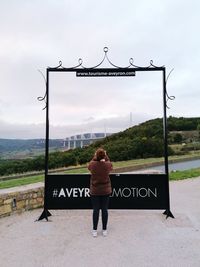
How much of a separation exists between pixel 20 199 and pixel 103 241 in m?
3.07

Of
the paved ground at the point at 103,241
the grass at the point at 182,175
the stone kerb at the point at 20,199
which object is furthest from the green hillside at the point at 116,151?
the paved ground at the point at 103,241

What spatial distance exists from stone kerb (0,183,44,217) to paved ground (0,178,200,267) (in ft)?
0.68

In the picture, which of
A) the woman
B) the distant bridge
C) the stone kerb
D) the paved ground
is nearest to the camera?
the paved ground

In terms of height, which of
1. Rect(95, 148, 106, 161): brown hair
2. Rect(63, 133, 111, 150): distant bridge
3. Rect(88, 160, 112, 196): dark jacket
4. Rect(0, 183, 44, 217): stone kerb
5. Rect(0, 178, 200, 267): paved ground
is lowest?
Rect(0, 178, 200, 267): paved ground

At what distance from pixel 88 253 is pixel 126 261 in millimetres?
717

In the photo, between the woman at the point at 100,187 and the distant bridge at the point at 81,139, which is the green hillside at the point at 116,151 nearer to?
the distant bridge at the point at 81,139

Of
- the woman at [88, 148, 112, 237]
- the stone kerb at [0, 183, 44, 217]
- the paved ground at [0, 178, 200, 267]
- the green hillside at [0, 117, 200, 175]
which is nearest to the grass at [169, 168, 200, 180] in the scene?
the green hillside at [0, 117, 200, 175]

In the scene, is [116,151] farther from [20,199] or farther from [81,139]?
[20,199]

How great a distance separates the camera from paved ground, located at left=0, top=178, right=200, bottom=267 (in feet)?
18.6

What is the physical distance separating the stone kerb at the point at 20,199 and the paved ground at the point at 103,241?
21 cm

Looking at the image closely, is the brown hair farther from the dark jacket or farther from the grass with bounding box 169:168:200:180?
the grass with bounding box 169:168:200:180

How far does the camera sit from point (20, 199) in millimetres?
9008

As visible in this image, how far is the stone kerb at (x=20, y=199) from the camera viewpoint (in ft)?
27.7

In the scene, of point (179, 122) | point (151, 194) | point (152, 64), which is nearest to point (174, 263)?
point (151, 194)
